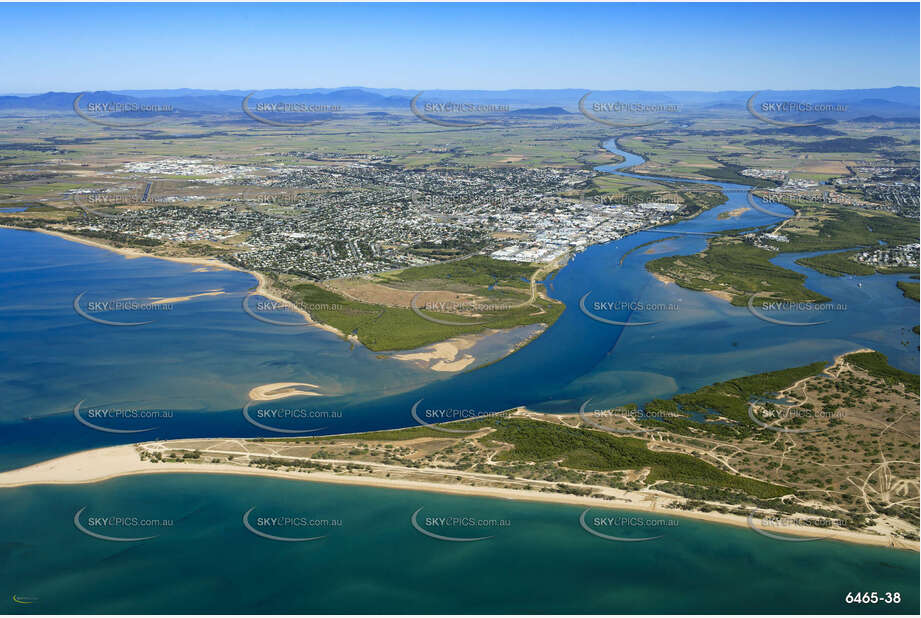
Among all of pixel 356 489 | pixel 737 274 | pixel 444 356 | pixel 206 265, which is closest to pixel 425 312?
pixel 444 356

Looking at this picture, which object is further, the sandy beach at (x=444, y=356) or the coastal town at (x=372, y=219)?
the coastal town at (x=372, y=219)

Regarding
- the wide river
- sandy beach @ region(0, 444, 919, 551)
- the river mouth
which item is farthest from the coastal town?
sandy beach @ region(0, 444, 919, 551)

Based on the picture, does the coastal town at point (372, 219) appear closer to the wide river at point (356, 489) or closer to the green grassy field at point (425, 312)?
the green grassy field at point (425, 312)

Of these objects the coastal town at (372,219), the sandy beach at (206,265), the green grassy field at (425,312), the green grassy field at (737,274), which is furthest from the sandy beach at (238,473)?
the green grassy field at (737,274)

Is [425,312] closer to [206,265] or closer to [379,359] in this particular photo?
[379,359]

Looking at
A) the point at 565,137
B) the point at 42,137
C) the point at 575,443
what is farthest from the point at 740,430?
the point at 42,137

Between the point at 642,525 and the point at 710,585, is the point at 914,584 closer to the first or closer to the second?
the point at 710,585
